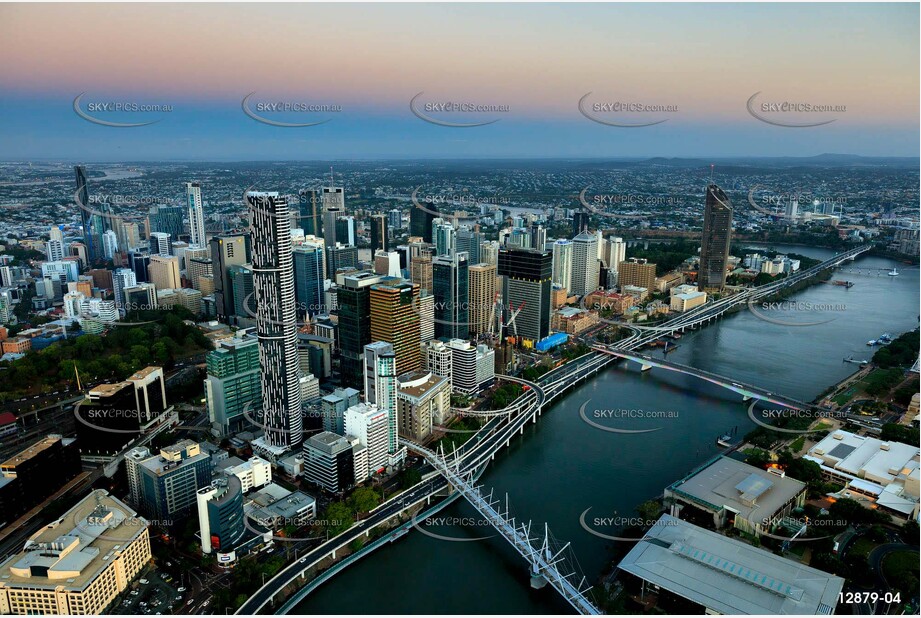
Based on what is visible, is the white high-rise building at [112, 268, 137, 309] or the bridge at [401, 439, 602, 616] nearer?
the bridge at [401, 439, 602, 616]

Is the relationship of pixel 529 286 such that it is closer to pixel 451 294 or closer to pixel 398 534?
pixel 451 294

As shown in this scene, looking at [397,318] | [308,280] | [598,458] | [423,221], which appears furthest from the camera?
[423,221]

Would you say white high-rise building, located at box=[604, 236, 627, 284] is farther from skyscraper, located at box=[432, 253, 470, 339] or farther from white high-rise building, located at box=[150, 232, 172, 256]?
white high-rise building, located at box=[150, 232, 172, 256]

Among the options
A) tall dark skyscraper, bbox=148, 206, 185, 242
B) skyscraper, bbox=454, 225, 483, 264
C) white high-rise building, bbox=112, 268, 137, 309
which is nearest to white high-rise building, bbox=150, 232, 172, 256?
tall dark skyscraper, bbox=148, 206, 185, 242

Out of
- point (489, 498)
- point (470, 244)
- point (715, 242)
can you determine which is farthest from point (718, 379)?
point (715, 242)

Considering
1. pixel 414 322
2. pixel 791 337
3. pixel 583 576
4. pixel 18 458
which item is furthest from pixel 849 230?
pixel 18 458

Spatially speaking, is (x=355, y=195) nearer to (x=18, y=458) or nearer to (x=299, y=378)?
(x=299, y=378)
